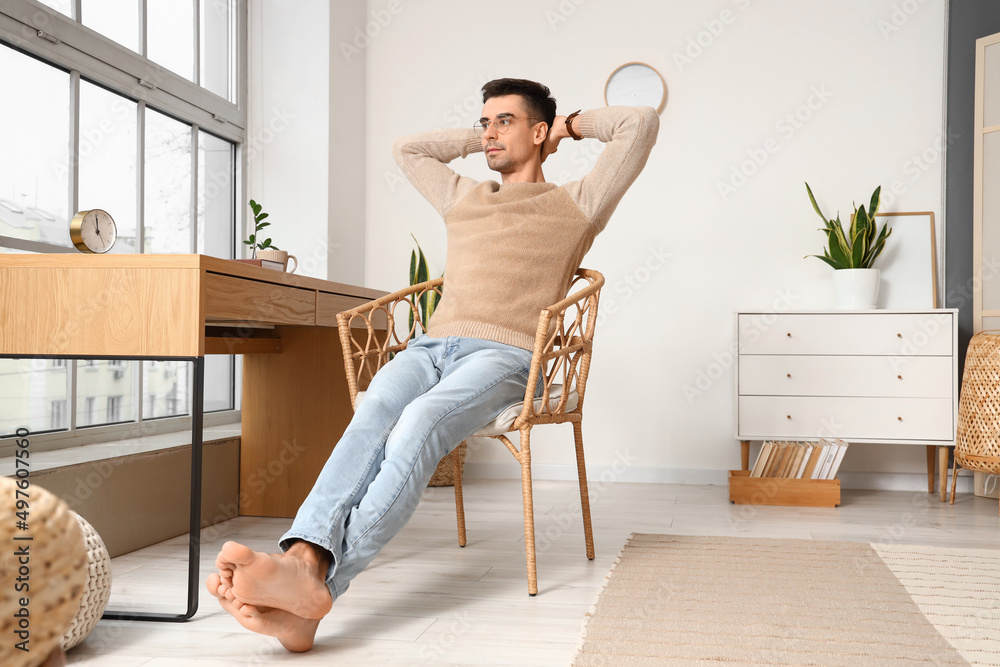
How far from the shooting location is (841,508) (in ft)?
9.91

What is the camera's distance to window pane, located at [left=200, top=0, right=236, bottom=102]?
3309 millimetres

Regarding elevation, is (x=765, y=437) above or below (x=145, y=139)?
below

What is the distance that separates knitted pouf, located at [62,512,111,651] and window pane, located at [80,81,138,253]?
136cm

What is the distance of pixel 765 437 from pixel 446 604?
194 cm

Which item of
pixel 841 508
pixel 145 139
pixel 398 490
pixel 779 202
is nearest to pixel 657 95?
pixel 779 202

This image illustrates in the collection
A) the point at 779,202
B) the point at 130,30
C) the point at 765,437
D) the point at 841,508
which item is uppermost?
the point at 130,30

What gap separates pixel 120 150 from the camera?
267 cm

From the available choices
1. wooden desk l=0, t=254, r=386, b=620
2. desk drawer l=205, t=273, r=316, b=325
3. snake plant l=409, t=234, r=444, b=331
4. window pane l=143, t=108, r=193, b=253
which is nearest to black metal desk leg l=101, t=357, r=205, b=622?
wooden desk l=0, t=254, r=386, b=620

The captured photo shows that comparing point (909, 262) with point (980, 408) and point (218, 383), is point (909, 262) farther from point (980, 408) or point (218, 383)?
point (218, 383)

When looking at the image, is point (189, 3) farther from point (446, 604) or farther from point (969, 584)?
point (969, 584)

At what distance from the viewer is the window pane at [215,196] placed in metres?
3.25

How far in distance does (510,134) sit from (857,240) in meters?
1.85

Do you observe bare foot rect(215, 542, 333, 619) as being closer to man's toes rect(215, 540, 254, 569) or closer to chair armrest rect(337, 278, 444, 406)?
man's toes rect(215, 540, 254, 569)

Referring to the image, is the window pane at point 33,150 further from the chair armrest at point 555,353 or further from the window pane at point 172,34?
the chair armrest at point 555,353
